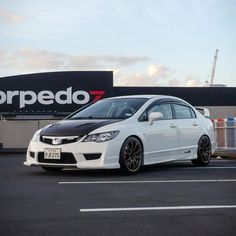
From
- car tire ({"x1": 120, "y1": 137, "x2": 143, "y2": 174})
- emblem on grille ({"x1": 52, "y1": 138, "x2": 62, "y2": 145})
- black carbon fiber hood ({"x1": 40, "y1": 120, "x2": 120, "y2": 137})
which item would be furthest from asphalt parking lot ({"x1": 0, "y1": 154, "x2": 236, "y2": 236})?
black carbon fiber hood ({"x1": 40, "y1": 120, "x2": 120, "y2": 137})

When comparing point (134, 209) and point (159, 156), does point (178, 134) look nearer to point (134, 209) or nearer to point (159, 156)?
point (159, 156)

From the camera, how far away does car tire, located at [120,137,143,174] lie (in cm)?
926

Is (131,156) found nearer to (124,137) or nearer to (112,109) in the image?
(124,137)

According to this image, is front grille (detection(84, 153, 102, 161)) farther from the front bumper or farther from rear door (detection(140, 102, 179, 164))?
rear door (detection(140, 102, 179, 164))

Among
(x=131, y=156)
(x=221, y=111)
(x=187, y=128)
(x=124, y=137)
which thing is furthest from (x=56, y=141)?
(x=221, y=111)

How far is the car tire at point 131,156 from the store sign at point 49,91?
25560 millimetres

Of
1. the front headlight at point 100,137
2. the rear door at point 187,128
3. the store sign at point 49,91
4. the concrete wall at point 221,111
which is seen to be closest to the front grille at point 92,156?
the front headlight at point 100,137

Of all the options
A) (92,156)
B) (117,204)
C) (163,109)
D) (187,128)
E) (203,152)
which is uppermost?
(163,109)

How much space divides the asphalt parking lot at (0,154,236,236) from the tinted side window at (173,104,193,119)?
1810mm

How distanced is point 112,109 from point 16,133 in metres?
16.3

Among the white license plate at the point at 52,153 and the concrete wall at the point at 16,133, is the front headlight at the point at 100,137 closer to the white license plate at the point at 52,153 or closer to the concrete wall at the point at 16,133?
the white license plate at the point at 52,153

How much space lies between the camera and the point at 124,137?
9.30 meters

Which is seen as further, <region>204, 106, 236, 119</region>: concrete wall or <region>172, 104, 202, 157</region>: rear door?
<region>204, 106, 236, 119</region>: concrete wall

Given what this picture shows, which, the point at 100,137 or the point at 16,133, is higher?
the point at 100,137
